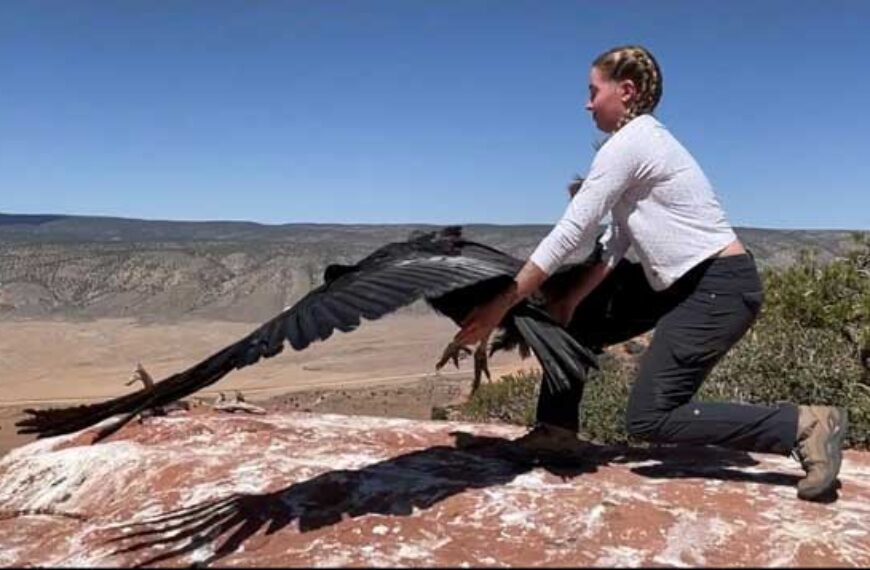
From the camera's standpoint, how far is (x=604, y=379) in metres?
9.26

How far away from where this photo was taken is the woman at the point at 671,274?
3670 mm

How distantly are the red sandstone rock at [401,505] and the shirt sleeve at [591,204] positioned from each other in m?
0.95

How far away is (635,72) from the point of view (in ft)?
12.7

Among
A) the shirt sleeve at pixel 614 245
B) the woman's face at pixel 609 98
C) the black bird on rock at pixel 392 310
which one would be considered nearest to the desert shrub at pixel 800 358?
the shirt sleeve at pixel 614 245

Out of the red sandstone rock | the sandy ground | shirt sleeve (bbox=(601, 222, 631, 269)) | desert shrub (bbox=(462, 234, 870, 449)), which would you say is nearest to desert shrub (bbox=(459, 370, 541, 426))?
desert shrub (bbox=(462, 234, 870, 449))

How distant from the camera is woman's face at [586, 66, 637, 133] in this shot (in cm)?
390

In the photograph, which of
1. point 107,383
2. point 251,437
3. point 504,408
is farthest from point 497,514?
point 107,383

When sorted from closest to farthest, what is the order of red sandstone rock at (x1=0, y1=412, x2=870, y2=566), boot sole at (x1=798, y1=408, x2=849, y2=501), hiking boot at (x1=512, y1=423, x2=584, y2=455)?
1. red sandstone rock at (x1=0, y1=412, x2=870, y2=566)
2. boot sole at (x1=798, y1=408, x2=849, y2=501)
3. hiking boot at (x1=512, y1=423, x2=584, y2=455)

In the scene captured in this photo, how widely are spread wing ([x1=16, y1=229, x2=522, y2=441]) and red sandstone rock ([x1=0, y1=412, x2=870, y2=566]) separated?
56 cm

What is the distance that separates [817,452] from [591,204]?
4.36 ft

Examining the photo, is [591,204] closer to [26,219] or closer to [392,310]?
[392,310]

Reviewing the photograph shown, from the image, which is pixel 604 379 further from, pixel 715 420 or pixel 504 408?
pixel 715 420

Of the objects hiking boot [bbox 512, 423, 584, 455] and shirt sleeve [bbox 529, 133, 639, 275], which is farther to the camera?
hiking boot [bbox 512, 423, 584, 455]

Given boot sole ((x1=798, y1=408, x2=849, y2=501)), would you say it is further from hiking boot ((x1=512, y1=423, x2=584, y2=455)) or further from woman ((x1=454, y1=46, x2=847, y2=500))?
hiking boot ((x1=512, y1=423, x2=584, y2=455))
